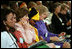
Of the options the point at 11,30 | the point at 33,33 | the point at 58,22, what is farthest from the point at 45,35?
the point at 58,22

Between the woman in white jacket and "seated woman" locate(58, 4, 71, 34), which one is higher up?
the woman in white jacket

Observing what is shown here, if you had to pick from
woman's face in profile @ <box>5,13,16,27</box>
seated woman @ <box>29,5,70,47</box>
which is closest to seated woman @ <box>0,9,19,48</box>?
woman's face in profile @ <box>5,13,16,27</box>

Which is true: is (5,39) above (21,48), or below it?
above

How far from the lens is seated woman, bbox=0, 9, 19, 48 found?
161 cm

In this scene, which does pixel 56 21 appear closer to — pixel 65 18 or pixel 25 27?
pixel 65 18

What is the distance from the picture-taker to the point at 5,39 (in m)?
1.61

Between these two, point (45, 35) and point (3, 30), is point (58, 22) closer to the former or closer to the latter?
point (45, 35)

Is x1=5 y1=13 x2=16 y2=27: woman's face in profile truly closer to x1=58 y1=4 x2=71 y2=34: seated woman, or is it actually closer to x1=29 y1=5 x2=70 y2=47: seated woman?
x1=29 y1=5 x2=70 y2=47: seated woman

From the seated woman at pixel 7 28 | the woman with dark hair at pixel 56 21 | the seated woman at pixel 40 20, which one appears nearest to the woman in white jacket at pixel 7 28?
the seated woman at pixel 7 28

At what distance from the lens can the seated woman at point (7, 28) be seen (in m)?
1.61

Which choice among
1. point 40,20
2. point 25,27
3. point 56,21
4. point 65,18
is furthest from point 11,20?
point 65,18

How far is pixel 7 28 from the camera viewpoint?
5.57ft

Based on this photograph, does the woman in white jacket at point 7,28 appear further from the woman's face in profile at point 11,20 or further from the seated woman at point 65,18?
the seated woman at point 65,18

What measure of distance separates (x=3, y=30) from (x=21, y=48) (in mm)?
272
